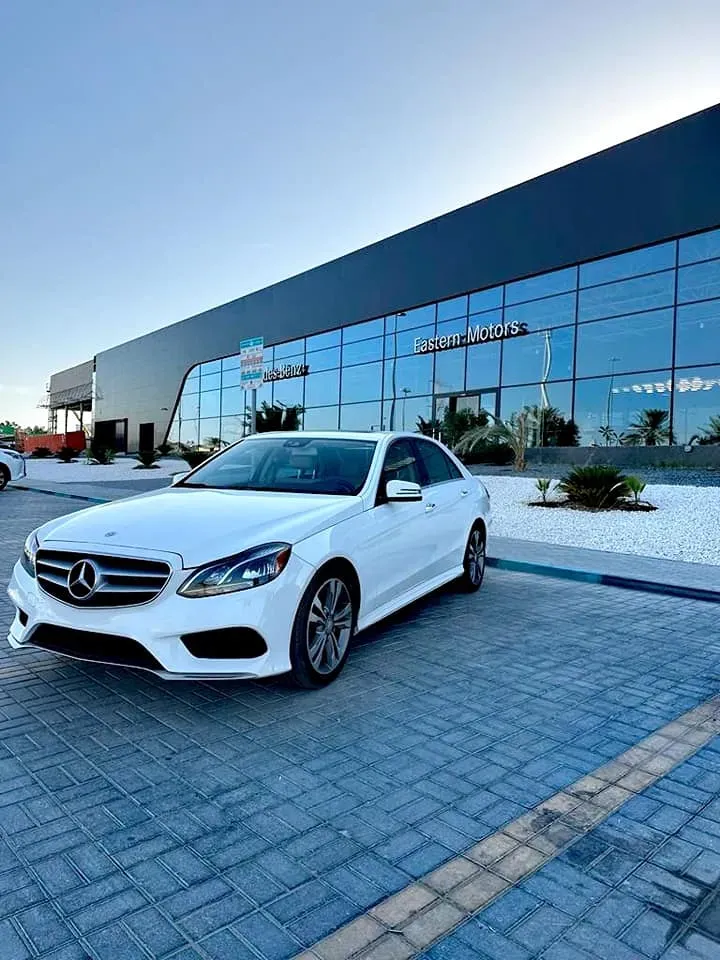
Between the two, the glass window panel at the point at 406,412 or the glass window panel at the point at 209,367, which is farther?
the glass window panel at the point at 209,367

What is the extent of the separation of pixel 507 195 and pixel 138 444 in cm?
3855

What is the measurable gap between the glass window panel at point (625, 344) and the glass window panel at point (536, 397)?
34.7 inches

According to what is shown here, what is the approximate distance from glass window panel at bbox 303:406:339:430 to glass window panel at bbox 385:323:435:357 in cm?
472

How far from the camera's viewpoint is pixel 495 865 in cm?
234

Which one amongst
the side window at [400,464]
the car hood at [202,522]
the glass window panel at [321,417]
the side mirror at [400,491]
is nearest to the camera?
the car hood at [202,522]

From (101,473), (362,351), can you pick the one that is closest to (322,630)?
(362,351)

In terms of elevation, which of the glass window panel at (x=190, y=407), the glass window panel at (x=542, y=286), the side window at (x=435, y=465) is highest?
the glass window panel at (x=542, y=286)

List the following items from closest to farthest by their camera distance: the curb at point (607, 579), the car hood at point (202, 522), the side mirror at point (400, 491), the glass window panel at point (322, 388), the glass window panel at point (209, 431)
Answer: the car hood at point (202, 522) → the side mirror at point (400, 491) → the curb at point (607, 579) → the glass window panel at point (322, 388) → the glass window panel at point (209, 431)

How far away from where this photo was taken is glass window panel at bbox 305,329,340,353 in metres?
33.6

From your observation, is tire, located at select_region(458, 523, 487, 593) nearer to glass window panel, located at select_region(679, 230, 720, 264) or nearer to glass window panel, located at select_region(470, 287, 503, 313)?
glass window panel, located at select_region(679, 230, 720, 264)

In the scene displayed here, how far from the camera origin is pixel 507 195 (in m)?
24.9

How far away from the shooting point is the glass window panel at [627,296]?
68.2 feet

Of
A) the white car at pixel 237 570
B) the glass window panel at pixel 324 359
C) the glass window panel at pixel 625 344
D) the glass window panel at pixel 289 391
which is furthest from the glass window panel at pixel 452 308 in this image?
the white car at pixel 237 570

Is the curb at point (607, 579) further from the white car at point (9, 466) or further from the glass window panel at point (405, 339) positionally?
the glass window panel at point (405, 339)
